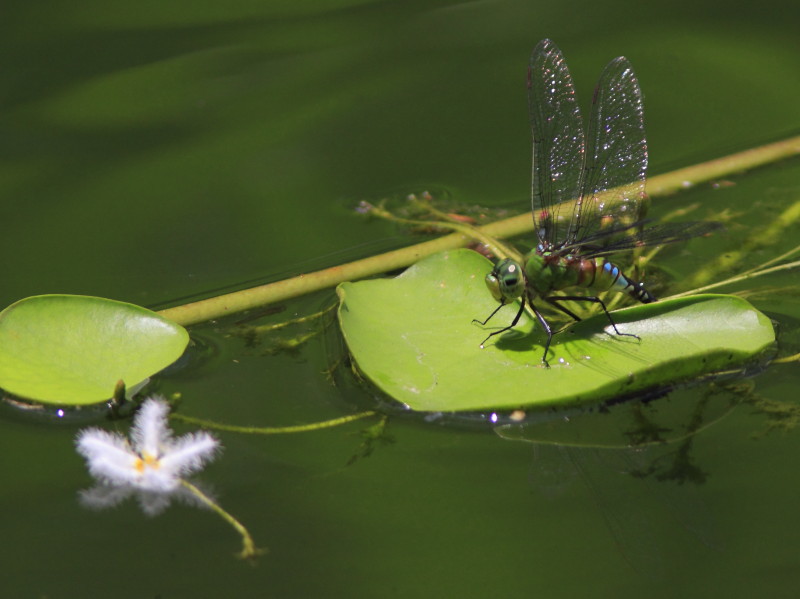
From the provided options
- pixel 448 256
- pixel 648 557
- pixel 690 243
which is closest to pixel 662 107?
pixel 690 243

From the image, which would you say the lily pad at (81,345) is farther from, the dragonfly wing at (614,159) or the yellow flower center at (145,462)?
the dragonfly wing at (614,159)

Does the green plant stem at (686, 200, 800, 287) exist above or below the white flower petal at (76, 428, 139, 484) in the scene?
above

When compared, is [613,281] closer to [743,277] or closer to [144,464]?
[743,277]

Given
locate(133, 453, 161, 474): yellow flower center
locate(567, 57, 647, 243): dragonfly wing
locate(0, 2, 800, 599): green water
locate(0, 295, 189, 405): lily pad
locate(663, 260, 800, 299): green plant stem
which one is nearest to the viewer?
locate(0, 2, 800, 599): green water

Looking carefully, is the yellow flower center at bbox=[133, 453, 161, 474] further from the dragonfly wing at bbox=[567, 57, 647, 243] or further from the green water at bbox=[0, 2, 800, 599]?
the dragonfly wing at bbox=[567, 57, 647, 243]

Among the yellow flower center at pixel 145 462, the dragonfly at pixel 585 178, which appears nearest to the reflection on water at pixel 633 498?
the dragonfly at pixel 585 178

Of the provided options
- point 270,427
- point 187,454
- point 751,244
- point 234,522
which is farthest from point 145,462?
point 751,244

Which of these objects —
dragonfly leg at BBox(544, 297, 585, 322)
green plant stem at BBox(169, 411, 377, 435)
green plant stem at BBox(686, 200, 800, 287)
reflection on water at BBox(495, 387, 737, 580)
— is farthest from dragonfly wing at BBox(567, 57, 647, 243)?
green plant stem at BBox(169, 411, 377, 435)
